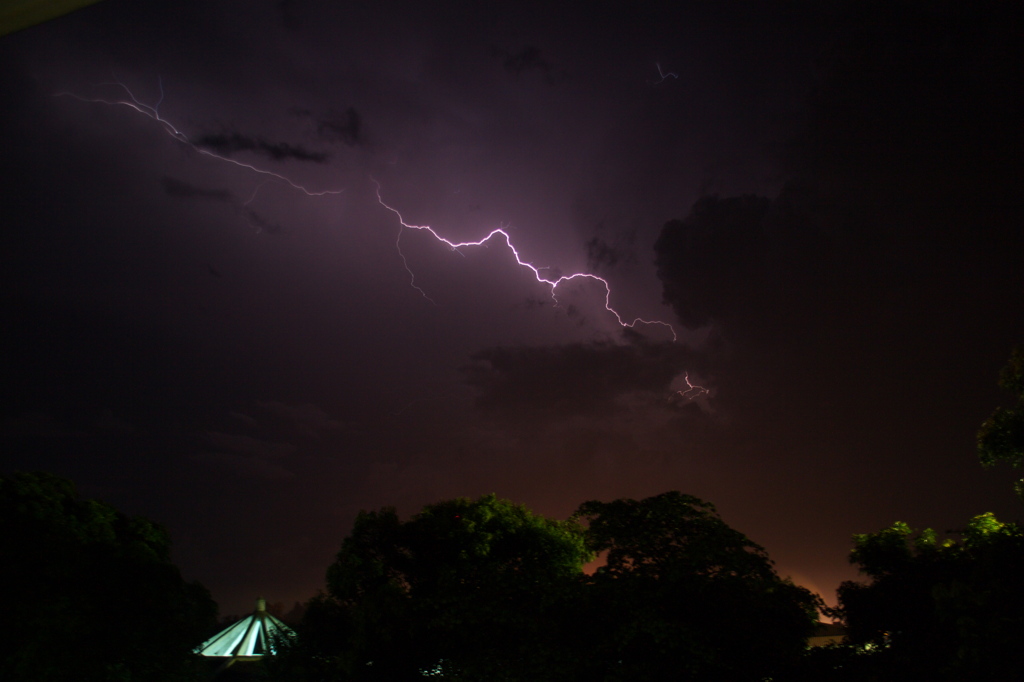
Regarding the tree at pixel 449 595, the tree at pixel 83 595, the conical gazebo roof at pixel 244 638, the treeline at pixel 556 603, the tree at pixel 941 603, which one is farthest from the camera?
the conical gazebo roof at pixel 244 638

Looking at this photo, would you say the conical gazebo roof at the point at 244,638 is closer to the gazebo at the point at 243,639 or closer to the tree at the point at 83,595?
the gazebo at the point at 243,639

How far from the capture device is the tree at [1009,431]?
9398 mm

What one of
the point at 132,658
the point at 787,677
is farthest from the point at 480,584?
the point at 132,658

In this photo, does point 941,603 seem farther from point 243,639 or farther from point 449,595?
point 243,639

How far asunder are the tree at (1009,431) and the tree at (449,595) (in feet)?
23.7

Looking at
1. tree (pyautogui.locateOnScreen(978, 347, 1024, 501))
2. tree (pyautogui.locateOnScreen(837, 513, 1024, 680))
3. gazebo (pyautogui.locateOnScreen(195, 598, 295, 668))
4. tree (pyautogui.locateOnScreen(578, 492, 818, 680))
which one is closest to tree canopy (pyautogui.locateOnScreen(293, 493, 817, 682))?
tree (pyautogui.locateOnScreen(578, 492, 818, 680))

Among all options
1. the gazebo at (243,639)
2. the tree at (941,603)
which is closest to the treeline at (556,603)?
the tree at (941,603)

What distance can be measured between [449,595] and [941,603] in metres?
7.75

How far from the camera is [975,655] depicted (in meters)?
7.36

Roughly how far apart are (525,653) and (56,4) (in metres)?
10.4

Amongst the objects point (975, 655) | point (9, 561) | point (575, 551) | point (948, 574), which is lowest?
point (975, 655)

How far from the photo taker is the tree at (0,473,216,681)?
502 inches

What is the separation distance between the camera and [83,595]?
13.3 metres

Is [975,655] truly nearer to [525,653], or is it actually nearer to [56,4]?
[525,653]
